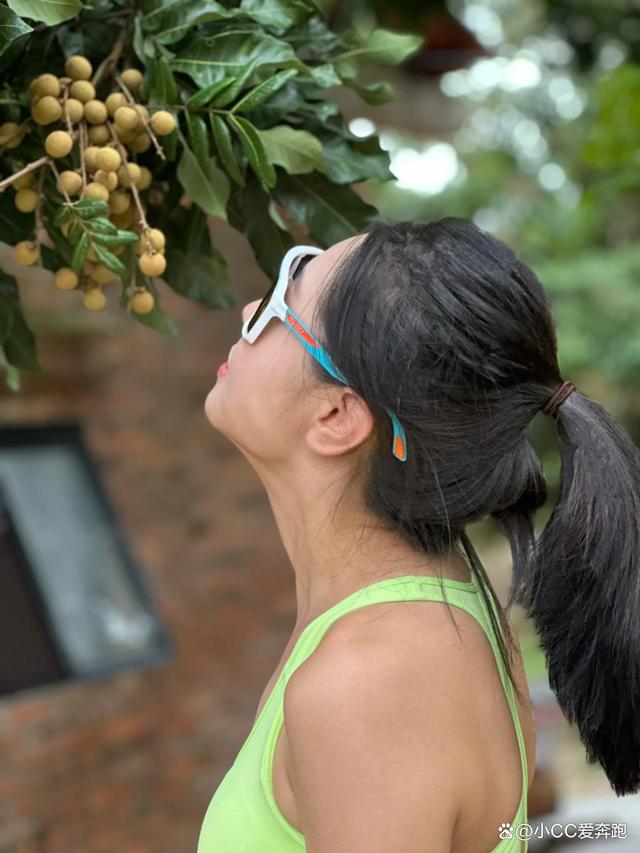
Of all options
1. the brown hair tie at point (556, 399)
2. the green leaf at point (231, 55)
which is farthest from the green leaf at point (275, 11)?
the brown hair tie at point (556, 399)

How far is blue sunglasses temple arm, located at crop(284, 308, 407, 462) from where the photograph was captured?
4.29 feet

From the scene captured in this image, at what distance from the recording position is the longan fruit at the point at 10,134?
4.33 feet

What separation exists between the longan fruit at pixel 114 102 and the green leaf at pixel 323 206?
9.4 inches

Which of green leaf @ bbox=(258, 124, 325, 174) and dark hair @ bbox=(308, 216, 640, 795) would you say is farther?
green leaf @ bbox=(258, 124, 325, 174)

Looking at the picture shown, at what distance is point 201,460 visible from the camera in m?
4.70

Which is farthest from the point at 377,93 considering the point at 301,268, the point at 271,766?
the point at 271,766

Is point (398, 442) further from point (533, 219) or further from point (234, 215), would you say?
point (533, 219)

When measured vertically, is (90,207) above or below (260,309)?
above

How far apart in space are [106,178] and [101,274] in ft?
0.40

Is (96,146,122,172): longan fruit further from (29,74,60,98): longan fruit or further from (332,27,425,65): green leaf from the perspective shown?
(332,27,425,65): green leaf

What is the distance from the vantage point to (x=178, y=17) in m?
1.33

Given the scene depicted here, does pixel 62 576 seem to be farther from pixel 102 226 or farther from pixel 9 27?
pixel 9 27

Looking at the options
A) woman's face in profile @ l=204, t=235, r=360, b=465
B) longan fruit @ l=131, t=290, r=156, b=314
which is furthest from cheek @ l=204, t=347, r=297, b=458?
longan fruit @ l=131, t=290, r=156, b=314

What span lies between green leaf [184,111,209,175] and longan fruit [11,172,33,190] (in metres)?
0.19
